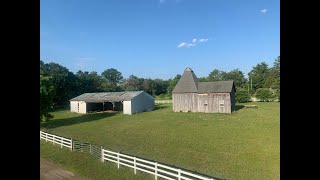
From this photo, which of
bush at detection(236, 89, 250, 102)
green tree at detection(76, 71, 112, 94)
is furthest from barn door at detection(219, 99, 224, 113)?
green tree at detection(76, 71, 112, 94)

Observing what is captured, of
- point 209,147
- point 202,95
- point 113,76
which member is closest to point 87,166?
point 209,147

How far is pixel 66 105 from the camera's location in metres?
27.7

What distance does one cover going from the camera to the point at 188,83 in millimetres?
27812

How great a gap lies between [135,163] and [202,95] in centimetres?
1966

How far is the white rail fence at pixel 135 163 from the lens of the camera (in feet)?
21.5

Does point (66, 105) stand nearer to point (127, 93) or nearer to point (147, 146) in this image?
point (127, 93)

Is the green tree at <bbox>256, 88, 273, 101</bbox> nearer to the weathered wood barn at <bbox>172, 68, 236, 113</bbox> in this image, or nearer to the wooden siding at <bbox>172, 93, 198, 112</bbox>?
the weathered wood barn at <bbox>172, 68, 236, 113</bbox>

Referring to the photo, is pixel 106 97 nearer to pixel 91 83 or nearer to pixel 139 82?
pixel 91 83

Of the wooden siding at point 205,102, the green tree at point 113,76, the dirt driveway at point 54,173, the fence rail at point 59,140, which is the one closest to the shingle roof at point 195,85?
the wooden siding at point 205,102

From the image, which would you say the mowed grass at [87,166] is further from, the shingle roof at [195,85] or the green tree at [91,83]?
the green tree at [91,83]
